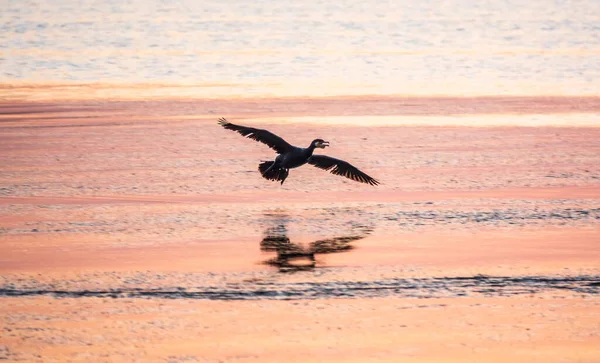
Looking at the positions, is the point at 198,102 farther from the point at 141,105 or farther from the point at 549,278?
the point at 549,278

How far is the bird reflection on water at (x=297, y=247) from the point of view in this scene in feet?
34.4

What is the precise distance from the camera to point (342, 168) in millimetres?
13773

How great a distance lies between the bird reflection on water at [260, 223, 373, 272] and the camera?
10492mm

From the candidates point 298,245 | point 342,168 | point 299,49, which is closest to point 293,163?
point 342,168

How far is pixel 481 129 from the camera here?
18.6 meters

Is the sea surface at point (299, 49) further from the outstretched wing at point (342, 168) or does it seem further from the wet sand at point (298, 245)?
the outstretched wing at point (342, 168)

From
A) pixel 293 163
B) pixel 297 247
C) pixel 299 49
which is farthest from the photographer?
pixel 299 49

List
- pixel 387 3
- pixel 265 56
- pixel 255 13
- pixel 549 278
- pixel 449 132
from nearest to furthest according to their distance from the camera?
pixel 549 278
pixel 449 132
pixel 265 56
pixel 255 13
pixel 387 3

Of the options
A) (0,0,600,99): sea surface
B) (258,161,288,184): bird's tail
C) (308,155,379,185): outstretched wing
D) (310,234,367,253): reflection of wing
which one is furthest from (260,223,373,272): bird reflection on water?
(0,0,600,99): sea surface

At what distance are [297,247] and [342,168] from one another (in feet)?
8.93

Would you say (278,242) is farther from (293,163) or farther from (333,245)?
(293,163)

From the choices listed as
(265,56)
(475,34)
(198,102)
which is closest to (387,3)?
(475,34)

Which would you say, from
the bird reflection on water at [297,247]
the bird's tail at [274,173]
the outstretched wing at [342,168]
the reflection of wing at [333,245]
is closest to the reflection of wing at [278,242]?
the bird reflection on water at [297,247]

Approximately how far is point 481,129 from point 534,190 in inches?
190
